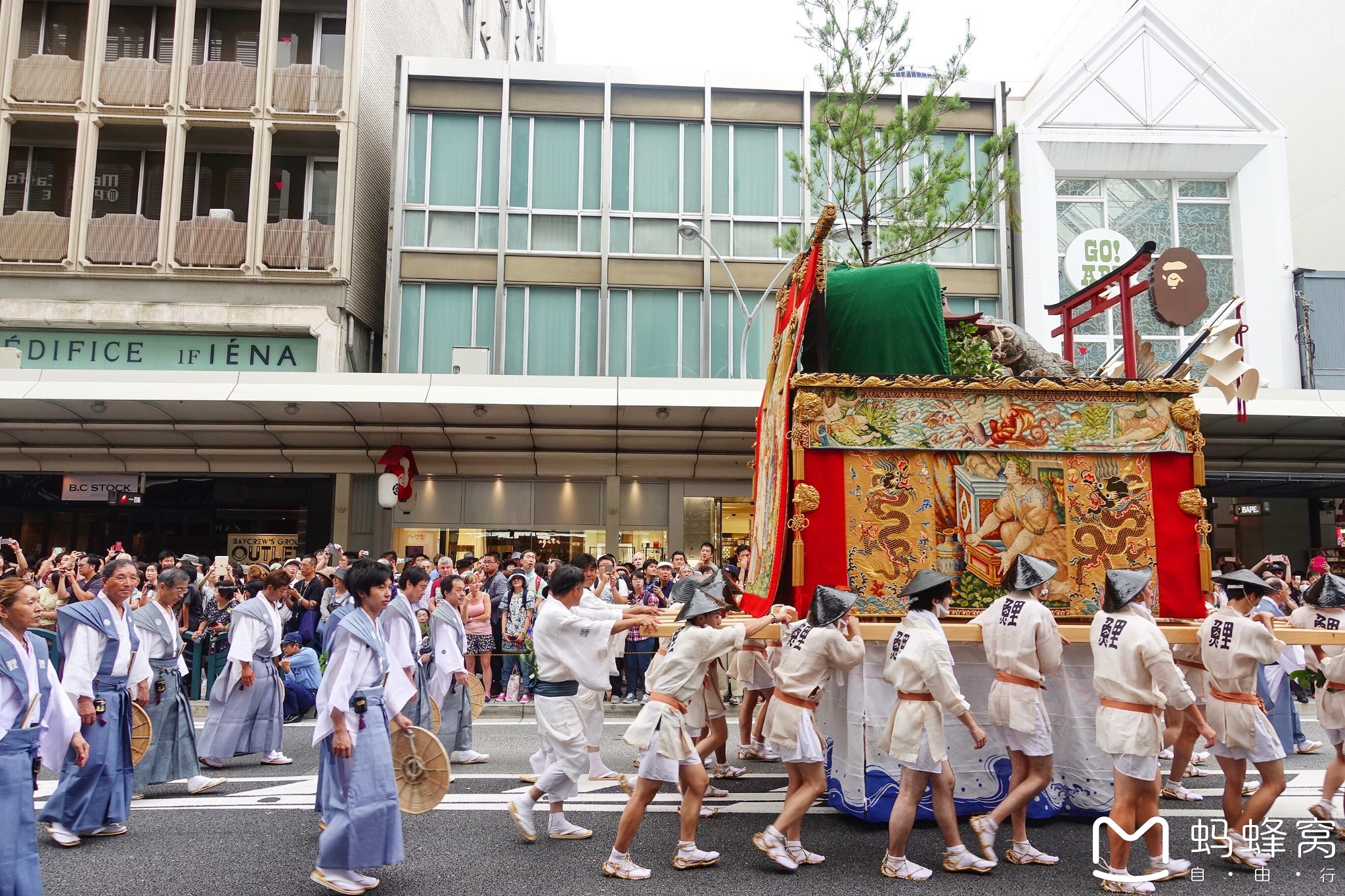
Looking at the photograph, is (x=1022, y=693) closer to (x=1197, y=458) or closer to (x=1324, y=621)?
(x=1197, y=458)

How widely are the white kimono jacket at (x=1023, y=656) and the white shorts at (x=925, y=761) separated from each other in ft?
2.26

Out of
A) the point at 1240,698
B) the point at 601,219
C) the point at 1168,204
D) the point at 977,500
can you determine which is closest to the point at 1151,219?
the point at 1168,204

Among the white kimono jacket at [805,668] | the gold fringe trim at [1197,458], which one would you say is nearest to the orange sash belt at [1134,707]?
the white kimono jacket at [805,668]

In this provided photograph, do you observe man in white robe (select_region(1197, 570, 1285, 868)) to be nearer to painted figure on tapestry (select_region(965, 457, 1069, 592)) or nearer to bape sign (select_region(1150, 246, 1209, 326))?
painted figure on tapestry (select_region(965, 457, 1069, 592))

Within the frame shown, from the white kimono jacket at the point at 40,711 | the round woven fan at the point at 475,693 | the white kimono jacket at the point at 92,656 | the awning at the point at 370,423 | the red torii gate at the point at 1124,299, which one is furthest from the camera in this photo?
the awning at the point at 370,423

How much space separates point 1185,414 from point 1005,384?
1.43 m

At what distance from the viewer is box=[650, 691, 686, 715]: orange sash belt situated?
18.4ft

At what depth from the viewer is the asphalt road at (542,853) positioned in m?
5.37

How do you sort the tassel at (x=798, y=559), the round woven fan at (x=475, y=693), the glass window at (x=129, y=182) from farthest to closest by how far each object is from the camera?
1. the glass window at (x=129, y=182)
2. the round woven fan at (x=475, y=693)
3. the tassel at (x=798, y=559)

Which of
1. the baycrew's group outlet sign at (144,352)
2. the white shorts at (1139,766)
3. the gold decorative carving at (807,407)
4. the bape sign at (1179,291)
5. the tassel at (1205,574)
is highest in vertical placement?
the baycrew's group outlet sign at (144,352)

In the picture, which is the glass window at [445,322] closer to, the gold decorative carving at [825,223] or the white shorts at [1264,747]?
the gold decorative carving at [825,223]

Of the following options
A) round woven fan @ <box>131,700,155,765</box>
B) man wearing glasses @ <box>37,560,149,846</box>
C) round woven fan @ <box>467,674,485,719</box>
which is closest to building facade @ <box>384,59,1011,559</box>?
round woven fan @ <box>467,674,485,719</box>

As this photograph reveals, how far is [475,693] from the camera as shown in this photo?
9141 millimetres

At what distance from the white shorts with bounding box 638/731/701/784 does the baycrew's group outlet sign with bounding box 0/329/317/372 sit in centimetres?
1668
